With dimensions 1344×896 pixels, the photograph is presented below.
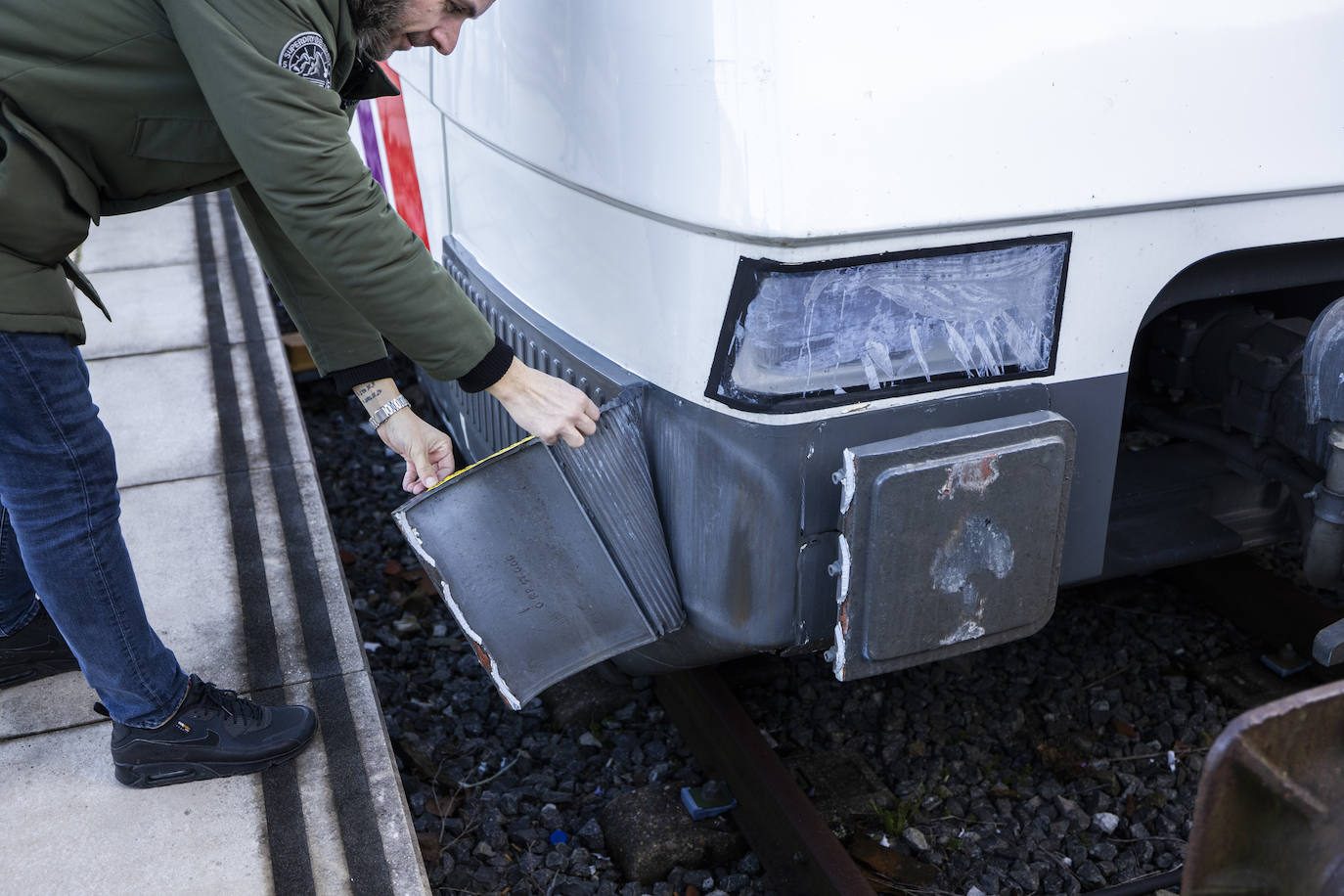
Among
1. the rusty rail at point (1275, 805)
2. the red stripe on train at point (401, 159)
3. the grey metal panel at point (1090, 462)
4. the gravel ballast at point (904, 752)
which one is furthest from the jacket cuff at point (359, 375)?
the rusty rail at point (1275, 805)

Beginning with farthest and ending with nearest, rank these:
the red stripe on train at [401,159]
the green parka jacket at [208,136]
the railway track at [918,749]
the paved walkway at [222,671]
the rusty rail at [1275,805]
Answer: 1. the red stripe on train at [401,159]
2. the railway track at [918,749]
3. the paved walkway at [222,671]
4. the green parka jacket at [208,136]
5. the rusty rail at [1275,805]

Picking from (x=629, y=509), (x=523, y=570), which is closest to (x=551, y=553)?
(x=523, y=570)

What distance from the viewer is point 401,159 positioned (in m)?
3.31

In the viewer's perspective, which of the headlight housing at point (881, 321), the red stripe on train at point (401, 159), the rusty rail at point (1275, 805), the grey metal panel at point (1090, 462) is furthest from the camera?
the red stripe on train at point (401, 159)

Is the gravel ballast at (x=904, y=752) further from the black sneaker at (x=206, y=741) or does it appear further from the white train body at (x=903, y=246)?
the white train body at (x=903, y=246)

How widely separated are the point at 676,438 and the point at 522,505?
334 millimetres

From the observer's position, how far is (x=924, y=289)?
1.74 meters

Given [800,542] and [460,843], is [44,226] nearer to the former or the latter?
[800,542]

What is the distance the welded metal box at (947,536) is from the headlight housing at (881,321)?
108mm


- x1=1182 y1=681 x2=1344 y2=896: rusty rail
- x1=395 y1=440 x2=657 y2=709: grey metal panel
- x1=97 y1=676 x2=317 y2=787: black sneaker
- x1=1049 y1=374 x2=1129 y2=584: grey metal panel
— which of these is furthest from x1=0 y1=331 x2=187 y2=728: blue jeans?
x1=1182 y1=681 x2=1344 y2=896: rusty rail

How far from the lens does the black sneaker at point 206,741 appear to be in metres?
2.28

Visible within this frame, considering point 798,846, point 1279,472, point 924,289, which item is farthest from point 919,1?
point 798,846

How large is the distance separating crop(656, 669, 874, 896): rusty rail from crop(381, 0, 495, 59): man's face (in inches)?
59.6

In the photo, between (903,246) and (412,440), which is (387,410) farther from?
(903,246)
